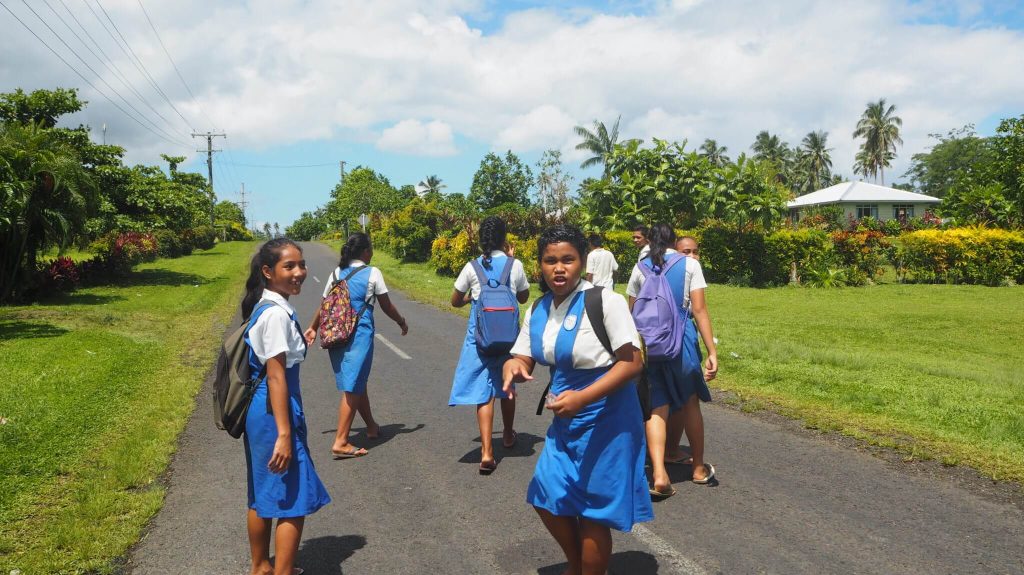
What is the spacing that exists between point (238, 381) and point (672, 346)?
9.12ft

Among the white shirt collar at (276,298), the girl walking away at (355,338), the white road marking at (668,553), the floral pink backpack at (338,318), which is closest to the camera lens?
the white shirt collar at (276,298)

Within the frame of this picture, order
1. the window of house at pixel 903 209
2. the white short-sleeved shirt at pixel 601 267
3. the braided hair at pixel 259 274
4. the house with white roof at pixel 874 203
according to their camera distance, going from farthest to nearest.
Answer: the window of house at pixel 903 209
the house with white roof at pixel 874 203
the white short-sleeved shirt at pixel 601 267
the braided hair at pixel 259 274

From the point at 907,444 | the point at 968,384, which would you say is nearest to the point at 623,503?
the point at 907,444

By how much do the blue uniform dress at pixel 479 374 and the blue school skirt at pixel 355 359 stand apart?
2.65ft

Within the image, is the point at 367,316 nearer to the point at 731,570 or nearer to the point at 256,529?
the point at 256,529

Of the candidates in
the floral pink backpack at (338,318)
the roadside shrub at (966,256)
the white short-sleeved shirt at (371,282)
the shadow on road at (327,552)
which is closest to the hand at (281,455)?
the shadow on road at (327,552)

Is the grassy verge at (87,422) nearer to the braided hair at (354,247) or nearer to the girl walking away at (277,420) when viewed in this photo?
the girl walking away at (277,420)

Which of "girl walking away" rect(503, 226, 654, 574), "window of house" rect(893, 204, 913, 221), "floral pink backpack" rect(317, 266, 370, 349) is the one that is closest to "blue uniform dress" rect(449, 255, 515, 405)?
"floral pink backpack" rect(317, 266, 370, 349)

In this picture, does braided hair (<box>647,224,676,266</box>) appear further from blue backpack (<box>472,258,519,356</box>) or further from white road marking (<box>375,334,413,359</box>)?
white road marking (<box>375,334,413,359</box>)

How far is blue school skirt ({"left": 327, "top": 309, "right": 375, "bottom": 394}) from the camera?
19.2 ft

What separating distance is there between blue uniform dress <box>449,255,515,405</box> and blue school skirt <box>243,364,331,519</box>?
218cm

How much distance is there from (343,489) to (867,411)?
5057 millimetres

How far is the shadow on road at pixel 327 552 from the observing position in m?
3.94

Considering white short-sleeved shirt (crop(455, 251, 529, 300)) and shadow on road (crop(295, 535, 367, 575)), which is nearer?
shadow on road (crop(295, 535, 367, 575))
